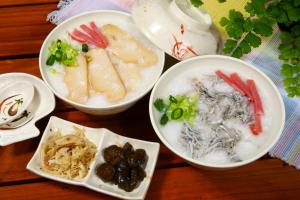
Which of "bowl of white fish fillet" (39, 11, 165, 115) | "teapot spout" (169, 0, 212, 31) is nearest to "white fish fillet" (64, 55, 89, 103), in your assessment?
"bowl of white fish fillet" (39, 11, 165, 115)

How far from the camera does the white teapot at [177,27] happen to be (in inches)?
56.9

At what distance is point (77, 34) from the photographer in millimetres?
1596

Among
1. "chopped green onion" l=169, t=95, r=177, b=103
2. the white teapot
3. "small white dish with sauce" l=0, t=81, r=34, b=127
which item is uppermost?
the white teapot

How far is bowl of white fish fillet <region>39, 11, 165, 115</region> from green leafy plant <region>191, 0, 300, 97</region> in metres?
0.31

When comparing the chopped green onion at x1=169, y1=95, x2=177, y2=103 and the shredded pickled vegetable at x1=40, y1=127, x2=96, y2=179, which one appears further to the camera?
the chopped green onion at x1=169, y1=95, x2=177, y2=103

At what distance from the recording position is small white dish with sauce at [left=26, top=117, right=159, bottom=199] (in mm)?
1220

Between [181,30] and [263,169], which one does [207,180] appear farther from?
[181,30]

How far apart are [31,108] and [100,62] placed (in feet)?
1.01

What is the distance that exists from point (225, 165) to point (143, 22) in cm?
64

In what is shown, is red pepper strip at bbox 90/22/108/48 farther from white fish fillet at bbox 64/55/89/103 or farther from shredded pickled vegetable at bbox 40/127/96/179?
shredded pickled vegetable at bbox 40/127/96/179

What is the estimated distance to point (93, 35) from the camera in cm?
158

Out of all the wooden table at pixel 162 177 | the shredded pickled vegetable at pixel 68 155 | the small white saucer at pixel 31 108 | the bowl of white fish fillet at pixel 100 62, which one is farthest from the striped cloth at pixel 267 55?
the shredded pickled vegetable at pixel 68 155

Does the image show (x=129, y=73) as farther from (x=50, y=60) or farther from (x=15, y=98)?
(x=15, y=98)

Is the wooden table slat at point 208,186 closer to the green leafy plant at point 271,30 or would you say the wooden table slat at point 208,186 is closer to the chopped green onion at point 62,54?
the green leafy plant at point 271,30
